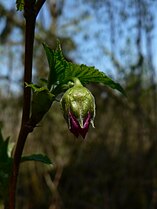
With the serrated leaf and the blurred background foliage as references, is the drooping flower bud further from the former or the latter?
the blurred background foliage

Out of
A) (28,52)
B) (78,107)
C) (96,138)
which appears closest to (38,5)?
(28,52)

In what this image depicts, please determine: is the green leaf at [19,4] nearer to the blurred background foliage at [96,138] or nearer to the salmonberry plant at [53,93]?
the salmonberry plant at [53,93]

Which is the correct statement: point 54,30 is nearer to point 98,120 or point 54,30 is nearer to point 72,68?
point 98,120

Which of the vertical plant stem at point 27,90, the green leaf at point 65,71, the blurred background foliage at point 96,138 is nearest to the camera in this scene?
the vertical plant stem at point 27,90

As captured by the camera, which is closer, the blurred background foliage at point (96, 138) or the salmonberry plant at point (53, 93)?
the salmonberry plant at point (53, 93)

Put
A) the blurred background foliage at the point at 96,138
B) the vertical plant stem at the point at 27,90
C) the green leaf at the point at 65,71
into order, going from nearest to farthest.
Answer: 1. the vertical plant stem at the point at 27,90
2. the green leaf at the point at 65,71
3. the blurred background foliage at the point at 96,138

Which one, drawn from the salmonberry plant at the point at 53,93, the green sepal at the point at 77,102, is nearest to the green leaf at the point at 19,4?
the salmonberry plant at the point at 53,93

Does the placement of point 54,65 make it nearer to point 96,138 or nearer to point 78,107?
point 78,107

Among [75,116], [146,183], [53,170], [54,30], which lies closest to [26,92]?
[75,116]

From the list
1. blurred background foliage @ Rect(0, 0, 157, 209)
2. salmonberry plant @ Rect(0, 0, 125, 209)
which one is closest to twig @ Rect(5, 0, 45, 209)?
salmonberry plant @ Rect(0, 0, 125, 209)
